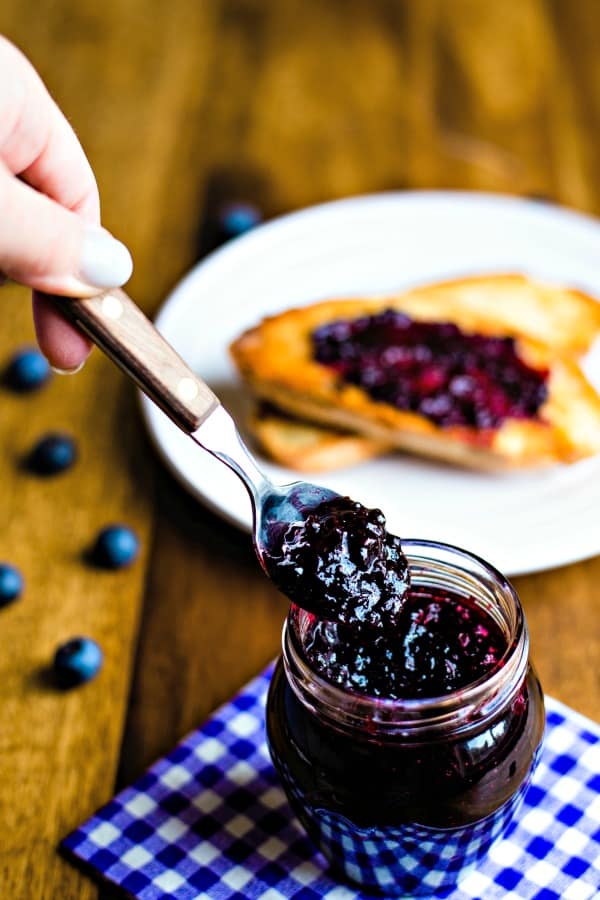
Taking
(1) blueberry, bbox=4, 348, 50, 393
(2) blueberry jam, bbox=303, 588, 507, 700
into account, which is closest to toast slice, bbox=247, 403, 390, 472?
(1) blueberry, bbox=4, 348, 50, 393

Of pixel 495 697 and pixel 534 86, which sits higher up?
pixel 495 697

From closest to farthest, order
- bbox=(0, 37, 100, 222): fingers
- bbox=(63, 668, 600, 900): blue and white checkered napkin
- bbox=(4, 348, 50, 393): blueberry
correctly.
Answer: bbox=(0, 37, 100, 222): fingers
bbox=(63, 668, 600, 900): blue and white checkered napkin
bbox=(4, 348, 50, 393): blueberry

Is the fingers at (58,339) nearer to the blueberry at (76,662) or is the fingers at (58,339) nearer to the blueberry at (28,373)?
the blueberry at (76,662)

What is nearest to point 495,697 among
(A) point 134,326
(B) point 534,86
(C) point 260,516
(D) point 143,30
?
(C) point 260,516

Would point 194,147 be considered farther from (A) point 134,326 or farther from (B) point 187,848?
(B) point 187,848

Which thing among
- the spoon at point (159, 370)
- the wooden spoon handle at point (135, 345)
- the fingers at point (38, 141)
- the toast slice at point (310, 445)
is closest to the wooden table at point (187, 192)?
the toast slice at point (310, 445)

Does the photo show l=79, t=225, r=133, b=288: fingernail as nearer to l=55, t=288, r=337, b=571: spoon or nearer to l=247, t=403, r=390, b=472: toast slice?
l=55, t=288, r=337, b=571: spoon

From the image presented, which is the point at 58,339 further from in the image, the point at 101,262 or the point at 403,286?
the point at 403,286
